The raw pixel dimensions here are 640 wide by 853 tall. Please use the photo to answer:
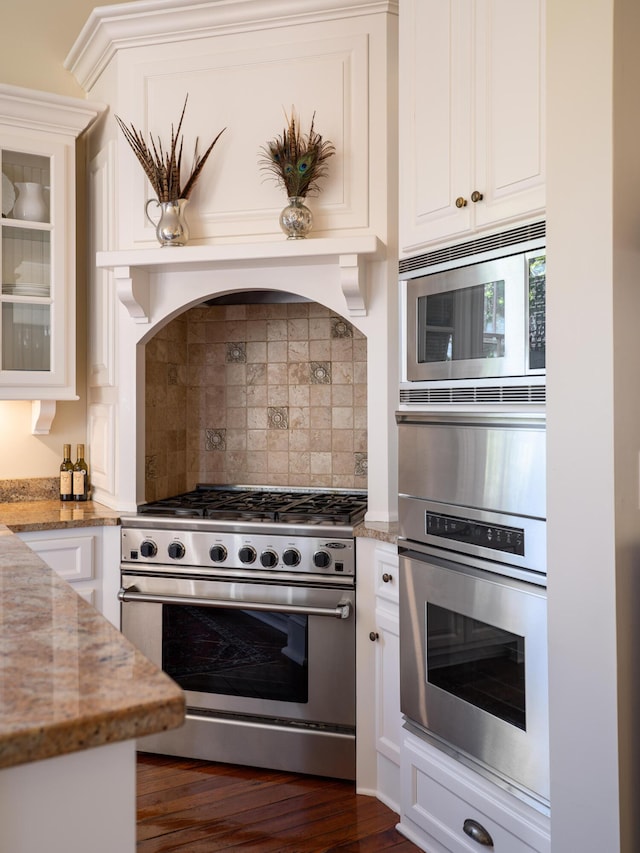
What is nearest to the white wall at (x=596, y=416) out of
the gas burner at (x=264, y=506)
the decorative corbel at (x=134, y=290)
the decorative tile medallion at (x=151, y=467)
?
the gas burner at (x=264, y=506)

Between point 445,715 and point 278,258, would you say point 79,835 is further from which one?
point 278,258

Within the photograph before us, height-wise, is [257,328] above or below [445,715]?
above

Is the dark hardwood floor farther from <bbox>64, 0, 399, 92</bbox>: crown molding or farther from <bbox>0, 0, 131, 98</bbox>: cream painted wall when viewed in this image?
<bbox>0, 0, 131, 98</bbox>: cream painted wall

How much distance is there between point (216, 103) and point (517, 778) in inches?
99.2

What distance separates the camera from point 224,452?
3.53 m

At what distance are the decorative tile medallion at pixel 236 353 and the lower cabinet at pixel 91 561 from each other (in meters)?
1.00

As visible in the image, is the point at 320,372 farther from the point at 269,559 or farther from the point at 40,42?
the point at 40,42

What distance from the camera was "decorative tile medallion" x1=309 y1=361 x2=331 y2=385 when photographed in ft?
10.9

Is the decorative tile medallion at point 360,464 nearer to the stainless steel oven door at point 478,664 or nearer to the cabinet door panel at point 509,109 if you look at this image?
the stainless steel oven door at point 478,664

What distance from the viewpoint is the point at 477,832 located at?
77.7 inches

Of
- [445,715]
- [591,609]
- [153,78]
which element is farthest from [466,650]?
[153,78]

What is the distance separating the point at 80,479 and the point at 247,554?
1047 millimetres

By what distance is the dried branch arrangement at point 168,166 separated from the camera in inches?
111

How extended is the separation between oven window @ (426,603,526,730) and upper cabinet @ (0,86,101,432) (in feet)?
6.37
